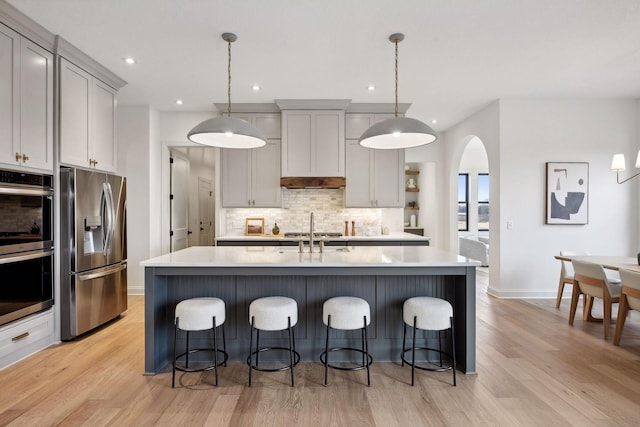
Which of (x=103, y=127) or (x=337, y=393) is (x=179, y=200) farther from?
(x=337, y=393)

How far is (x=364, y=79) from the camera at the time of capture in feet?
13.1

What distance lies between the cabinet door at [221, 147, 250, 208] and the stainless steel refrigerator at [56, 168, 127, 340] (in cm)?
143

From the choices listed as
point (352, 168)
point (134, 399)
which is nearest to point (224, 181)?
point (352, 168)

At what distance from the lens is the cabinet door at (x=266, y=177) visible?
500 cm

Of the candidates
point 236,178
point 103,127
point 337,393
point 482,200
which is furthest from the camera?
point 482,200

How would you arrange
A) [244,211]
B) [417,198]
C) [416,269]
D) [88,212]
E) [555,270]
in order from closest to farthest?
[416,269] → [88,212] → [555,270] → [244,211] → [417,198]

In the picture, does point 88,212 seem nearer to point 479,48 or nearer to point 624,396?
point 479,48

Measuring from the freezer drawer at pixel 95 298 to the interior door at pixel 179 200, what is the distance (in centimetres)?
163

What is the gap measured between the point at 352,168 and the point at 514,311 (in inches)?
110

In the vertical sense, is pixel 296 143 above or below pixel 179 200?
above

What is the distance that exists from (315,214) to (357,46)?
274 cm

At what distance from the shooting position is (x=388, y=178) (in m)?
5.05

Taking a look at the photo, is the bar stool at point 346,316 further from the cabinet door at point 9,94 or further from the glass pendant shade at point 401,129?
the cabinet door at point 9,94

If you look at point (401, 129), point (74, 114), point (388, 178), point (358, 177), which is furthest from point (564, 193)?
point (74, 114)
